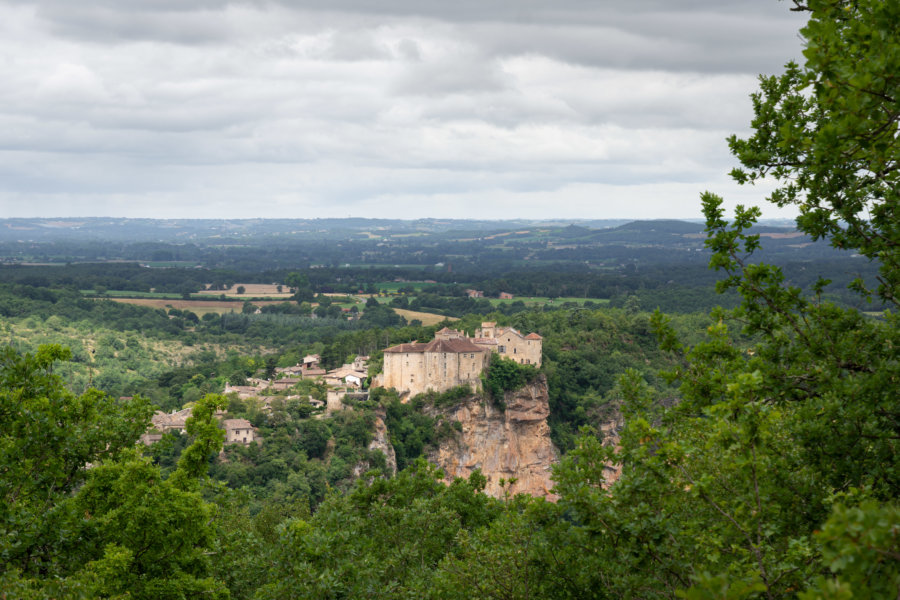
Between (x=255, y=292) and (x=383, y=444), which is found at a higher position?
(x=255, y=292)

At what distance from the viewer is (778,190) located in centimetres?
1160

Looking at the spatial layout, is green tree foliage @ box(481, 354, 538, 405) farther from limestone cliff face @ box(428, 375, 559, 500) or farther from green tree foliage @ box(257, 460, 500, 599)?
green tree foliage @ box(257, 460, 500, 599)

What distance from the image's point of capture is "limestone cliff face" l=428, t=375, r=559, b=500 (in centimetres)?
5806

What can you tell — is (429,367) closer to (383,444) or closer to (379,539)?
(383,444)

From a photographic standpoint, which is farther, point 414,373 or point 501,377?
point 501,377

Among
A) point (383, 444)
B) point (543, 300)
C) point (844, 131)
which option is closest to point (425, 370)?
point (383, 444)

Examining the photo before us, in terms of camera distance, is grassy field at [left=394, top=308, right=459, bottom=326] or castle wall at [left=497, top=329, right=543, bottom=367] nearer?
castle wall at [left=497, top=329, right=543, bottom=367]

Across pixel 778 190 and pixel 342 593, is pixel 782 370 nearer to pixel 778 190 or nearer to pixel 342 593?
pixel 778 190

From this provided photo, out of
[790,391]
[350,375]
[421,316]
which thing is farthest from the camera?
[421,316]

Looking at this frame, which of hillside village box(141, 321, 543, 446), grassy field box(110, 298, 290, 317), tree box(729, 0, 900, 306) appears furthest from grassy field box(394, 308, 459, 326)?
tree box(729, 0, 900, 306)

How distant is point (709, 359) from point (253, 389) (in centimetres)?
5782

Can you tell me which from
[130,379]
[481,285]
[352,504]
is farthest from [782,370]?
[481,285]

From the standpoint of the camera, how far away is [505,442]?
2430 inches

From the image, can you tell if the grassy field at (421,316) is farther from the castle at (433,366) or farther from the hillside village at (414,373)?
the castle at (433,366)
